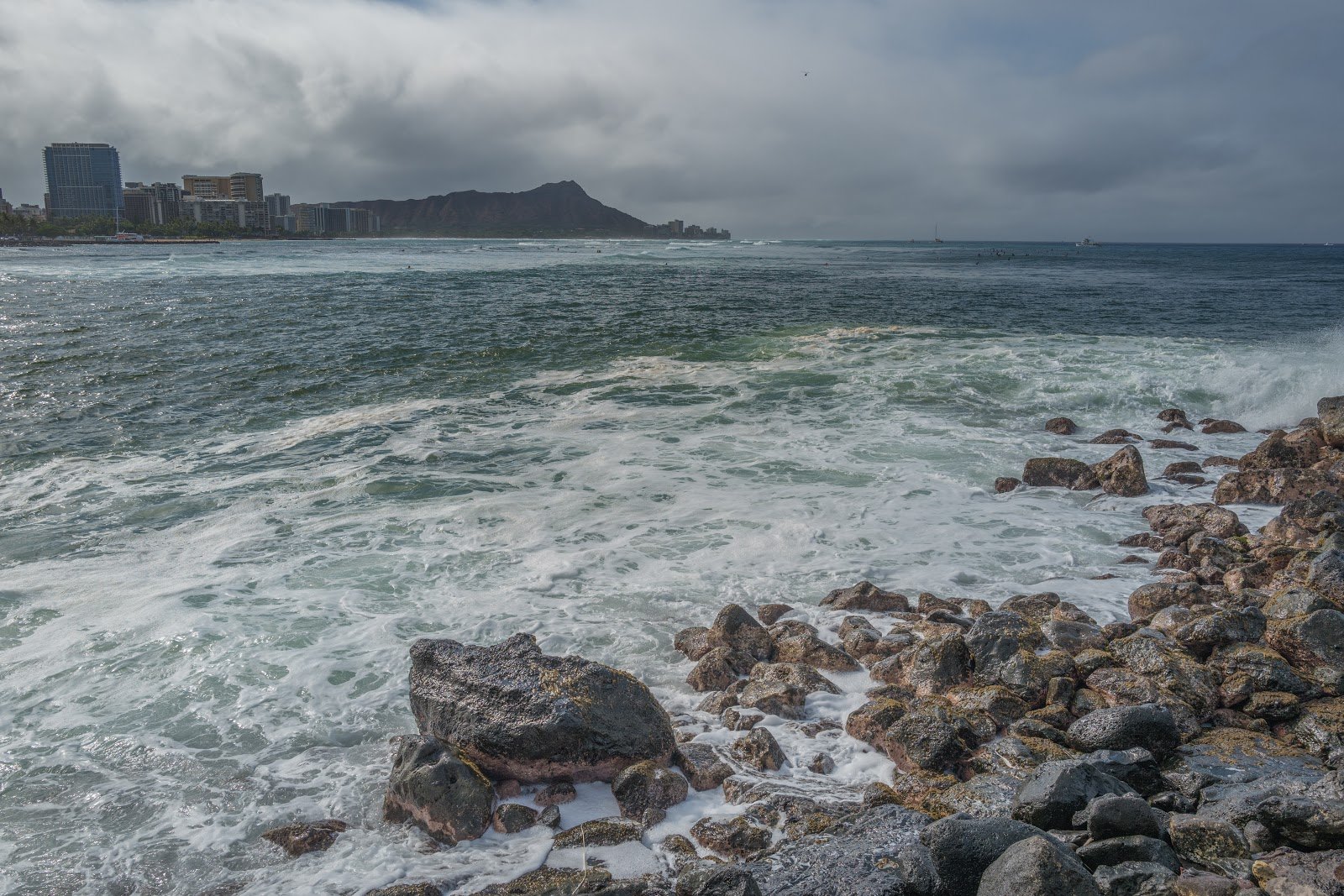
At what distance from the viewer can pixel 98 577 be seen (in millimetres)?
7434

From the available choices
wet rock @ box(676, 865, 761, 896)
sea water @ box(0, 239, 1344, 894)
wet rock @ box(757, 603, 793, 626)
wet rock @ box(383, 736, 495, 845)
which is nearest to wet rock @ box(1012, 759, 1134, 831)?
sea water @ box(0, 239, 1344, 894)

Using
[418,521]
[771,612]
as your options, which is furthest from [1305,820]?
[418,521]

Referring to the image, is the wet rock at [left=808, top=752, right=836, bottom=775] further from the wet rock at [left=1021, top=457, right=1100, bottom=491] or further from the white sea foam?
the wet rock at [left=1021, top=457, right=1100, bottom=491]

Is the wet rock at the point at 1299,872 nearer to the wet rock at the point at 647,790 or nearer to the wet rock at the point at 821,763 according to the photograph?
the wet rock at the point at 821,763

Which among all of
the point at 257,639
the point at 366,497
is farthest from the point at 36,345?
the point at 257,639

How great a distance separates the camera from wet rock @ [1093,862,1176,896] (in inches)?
122

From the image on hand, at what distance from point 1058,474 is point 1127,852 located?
25.8 feet

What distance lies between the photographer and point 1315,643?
17.4 feet

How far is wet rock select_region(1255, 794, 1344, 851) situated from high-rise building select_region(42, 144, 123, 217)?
764 feet

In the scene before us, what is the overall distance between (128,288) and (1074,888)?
1757 inches

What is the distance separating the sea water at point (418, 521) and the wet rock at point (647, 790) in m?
0.10

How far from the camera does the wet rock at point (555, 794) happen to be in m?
4.29

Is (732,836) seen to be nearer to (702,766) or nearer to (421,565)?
(702,766)

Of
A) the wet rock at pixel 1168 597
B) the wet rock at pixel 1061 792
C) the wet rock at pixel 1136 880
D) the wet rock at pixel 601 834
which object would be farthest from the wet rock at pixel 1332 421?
the wet rock at pixel 601 834
